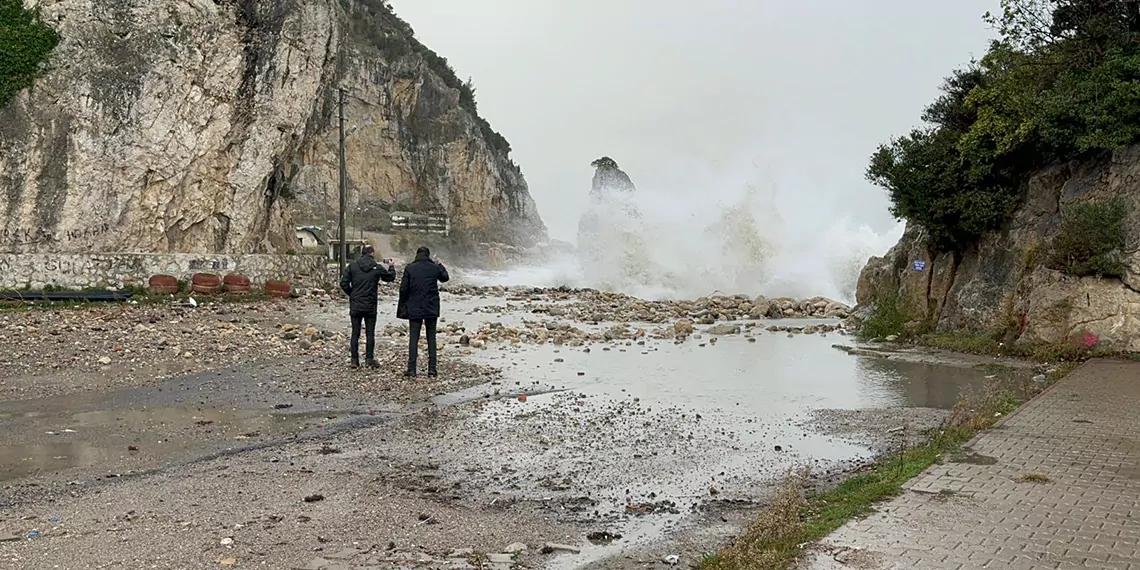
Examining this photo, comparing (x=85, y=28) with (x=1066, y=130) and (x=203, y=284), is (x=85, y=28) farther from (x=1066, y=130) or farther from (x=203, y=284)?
(x=1066, y=130)

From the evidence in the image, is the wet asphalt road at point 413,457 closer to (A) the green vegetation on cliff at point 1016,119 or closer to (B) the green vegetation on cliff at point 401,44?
(A) the green vegetation on cliff at point 1016,119

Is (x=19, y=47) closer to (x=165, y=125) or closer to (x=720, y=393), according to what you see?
(x=165, y=125)

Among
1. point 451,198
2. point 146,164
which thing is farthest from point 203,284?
point 451,198

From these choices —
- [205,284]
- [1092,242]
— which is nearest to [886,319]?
[1092,242]

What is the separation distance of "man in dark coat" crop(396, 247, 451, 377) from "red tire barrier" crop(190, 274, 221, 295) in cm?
1581

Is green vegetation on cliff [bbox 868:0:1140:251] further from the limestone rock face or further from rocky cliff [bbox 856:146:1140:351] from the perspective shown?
the limestone rock face

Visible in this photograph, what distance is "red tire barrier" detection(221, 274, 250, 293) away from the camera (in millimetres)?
27594

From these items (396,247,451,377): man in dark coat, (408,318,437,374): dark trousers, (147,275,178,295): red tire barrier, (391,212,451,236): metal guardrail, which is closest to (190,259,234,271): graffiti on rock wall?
(147,275,178,295): red tire barrier

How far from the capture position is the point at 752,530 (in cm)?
554

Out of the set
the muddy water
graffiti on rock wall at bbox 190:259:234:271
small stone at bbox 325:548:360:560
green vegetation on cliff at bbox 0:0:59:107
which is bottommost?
small stone at bbox 325:548:360:560

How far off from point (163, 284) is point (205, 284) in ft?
4.23

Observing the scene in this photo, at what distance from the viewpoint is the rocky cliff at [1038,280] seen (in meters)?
15.5

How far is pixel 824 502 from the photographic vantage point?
21.4ft

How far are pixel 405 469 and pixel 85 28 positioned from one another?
25206 mm
